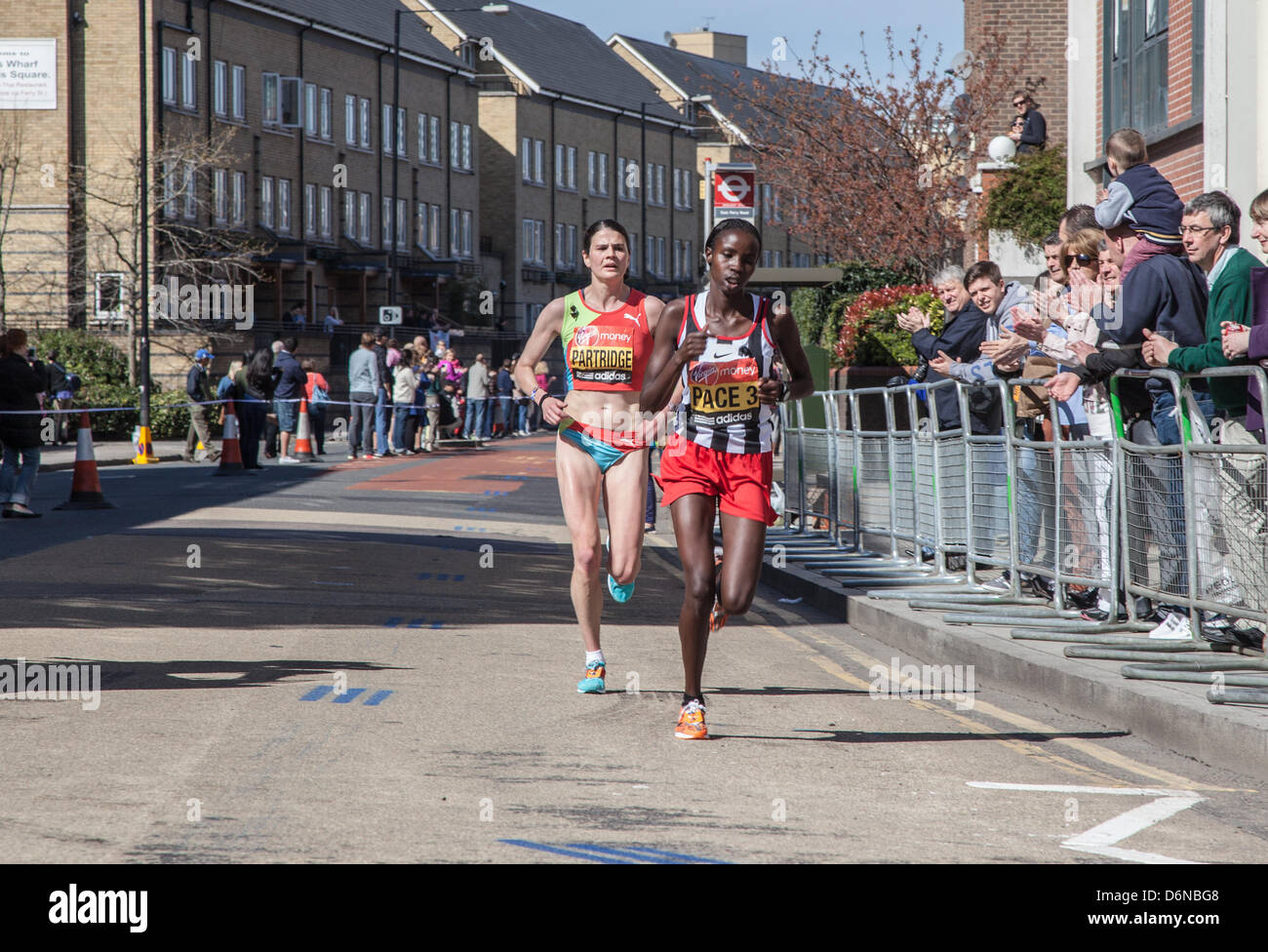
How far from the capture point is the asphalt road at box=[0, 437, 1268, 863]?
5.71 m

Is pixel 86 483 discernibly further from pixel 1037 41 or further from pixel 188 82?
pixel 188 82

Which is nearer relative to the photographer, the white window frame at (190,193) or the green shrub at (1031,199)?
the green shrub at (1031,199)

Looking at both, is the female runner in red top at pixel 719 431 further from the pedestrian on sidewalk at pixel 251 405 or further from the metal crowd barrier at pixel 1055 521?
the pedestrian on sidewalk at pixel 251 405

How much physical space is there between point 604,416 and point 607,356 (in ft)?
0.93

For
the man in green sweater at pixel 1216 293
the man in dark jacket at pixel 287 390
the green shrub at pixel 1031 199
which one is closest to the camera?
the man in green sweater at pixel 1216 293

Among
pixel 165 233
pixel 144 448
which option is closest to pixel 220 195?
pixel 165 233

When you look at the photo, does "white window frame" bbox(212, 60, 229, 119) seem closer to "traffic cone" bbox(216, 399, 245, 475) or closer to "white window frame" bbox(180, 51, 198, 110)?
"white window frame" bbox(180, 51, 198, 110)

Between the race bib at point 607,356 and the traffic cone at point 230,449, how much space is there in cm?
1897

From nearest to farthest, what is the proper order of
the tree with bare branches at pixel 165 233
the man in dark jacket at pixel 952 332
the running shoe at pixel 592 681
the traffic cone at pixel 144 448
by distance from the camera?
the running shoe at pixel 592 681 → the man in dark jacket at pixel 952 332 → the traffic cone at pixel 144 448 → the tree with bare branches at pixel 165 233

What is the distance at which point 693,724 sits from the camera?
24.8 feet

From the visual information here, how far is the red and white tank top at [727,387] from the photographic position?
752 cm

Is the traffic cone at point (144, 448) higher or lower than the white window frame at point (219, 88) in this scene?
lower

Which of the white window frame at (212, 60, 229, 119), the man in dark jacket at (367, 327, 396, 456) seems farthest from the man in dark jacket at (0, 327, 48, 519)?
the white window frame at (212, 60, 229, 119)

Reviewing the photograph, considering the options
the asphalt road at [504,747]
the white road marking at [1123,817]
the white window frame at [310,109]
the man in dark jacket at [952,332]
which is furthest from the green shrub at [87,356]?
the white road marking at [1123,817]
